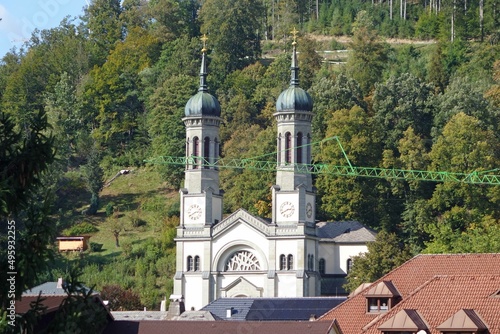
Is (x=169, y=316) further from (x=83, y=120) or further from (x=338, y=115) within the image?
(x=83, y=120)

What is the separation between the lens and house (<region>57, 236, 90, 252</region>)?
11144 cm

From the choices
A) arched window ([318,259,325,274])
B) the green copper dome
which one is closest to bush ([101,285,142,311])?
arched window ([318,259,325,274])

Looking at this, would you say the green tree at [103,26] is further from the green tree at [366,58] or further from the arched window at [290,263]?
the arched window at [290,263]

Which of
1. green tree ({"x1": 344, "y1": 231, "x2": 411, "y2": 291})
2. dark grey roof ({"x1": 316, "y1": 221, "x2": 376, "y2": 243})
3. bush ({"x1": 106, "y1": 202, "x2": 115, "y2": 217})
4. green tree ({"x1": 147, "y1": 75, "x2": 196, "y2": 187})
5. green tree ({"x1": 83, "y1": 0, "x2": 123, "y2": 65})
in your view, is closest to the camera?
green tree ({"x1": 344, "y1": 231, "x2": 411, "y2": 291})

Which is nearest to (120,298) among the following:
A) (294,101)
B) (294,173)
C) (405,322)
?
(294,173)

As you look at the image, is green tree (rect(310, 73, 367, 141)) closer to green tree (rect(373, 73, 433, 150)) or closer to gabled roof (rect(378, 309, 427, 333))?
green tree (rect(373, 73, 433, 150))

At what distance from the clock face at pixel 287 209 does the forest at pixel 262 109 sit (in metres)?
5.50

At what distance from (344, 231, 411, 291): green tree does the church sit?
290 cm

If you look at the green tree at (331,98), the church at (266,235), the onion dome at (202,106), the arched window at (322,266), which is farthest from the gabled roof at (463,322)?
the green tree at (331,98)

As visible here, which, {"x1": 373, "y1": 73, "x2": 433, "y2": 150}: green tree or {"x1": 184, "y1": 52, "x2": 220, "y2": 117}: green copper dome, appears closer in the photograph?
{"x1": 184, "y1": 52, "x2": 220, "y2": 117}: green copper dome

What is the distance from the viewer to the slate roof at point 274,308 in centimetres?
7185

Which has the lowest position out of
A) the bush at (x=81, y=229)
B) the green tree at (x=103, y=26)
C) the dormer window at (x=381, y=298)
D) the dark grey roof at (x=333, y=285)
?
the dormer window at (x=381, y=298)

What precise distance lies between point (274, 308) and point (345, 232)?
27376 millimetres

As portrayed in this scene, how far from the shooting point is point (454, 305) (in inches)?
1865
